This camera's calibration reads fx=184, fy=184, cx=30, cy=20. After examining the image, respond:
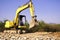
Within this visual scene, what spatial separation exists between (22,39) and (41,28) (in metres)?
10.9

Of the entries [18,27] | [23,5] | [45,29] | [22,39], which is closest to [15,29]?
[18,27]

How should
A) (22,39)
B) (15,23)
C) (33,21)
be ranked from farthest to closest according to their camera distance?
(15,23) < (33,21) < (22,39)

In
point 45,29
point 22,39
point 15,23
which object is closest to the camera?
point 22,39

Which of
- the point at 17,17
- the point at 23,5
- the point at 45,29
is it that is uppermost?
the point at 23,5

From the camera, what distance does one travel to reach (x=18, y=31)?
62.0 feet

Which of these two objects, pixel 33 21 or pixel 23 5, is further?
pixel 23 5

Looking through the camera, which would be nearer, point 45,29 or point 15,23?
point 15,23

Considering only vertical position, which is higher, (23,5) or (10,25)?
(23,5)

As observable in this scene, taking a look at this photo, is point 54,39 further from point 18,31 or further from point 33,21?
point 18,31

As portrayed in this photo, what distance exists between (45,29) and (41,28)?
139 centimetres

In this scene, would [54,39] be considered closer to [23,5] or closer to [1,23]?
[23,5]

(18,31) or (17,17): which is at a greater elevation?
(17,17)

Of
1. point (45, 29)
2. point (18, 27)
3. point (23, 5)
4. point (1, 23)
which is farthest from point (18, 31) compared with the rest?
point (1, 23)

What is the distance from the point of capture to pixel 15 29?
65.5 ft
